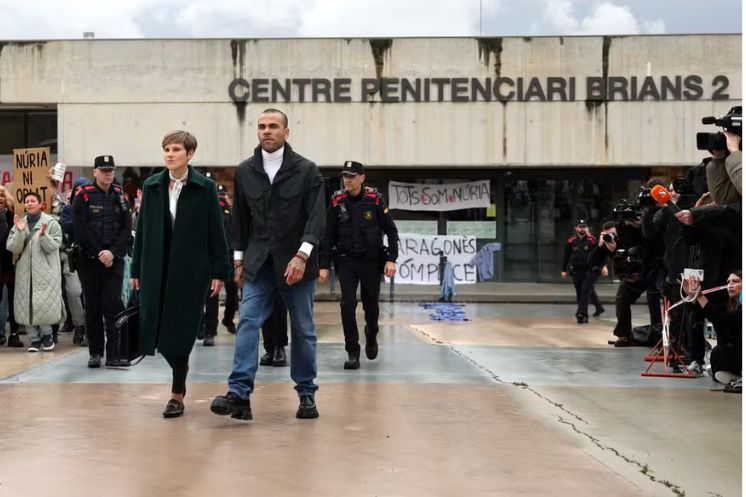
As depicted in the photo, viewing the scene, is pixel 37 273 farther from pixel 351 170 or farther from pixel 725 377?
pixel 725 377

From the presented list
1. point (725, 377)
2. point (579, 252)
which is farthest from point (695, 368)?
point (579, 252)

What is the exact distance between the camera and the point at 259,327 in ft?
20.9

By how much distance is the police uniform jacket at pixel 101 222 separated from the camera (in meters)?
9.02

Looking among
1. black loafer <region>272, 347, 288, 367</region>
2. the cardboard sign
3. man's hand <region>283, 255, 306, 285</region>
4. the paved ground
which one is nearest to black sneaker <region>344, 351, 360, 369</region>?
the paved ground

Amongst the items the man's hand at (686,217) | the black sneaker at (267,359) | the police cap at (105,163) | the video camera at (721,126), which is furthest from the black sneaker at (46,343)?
the video camera at (721,126)

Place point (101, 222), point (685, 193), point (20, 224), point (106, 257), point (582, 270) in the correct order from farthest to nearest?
point (582, 270), point (20, 224), point (101, 222), point (106, 257), point (685, 193)

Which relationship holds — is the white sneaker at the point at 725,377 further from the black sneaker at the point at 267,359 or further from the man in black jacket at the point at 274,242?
the black sneaker at the point at 267,359

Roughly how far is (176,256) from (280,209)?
2.47ft

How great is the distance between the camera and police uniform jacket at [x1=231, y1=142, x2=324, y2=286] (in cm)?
638

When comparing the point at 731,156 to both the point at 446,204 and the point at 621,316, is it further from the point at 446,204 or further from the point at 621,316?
the point at 446,204

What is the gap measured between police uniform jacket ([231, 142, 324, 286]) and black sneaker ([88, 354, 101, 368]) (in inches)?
116

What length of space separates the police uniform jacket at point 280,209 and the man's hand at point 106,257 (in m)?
2.84

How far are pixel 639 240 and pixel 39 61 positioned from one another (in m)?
17.0

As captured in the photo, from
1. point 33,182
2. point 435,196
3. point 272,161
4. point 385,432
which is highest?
point 435,196
